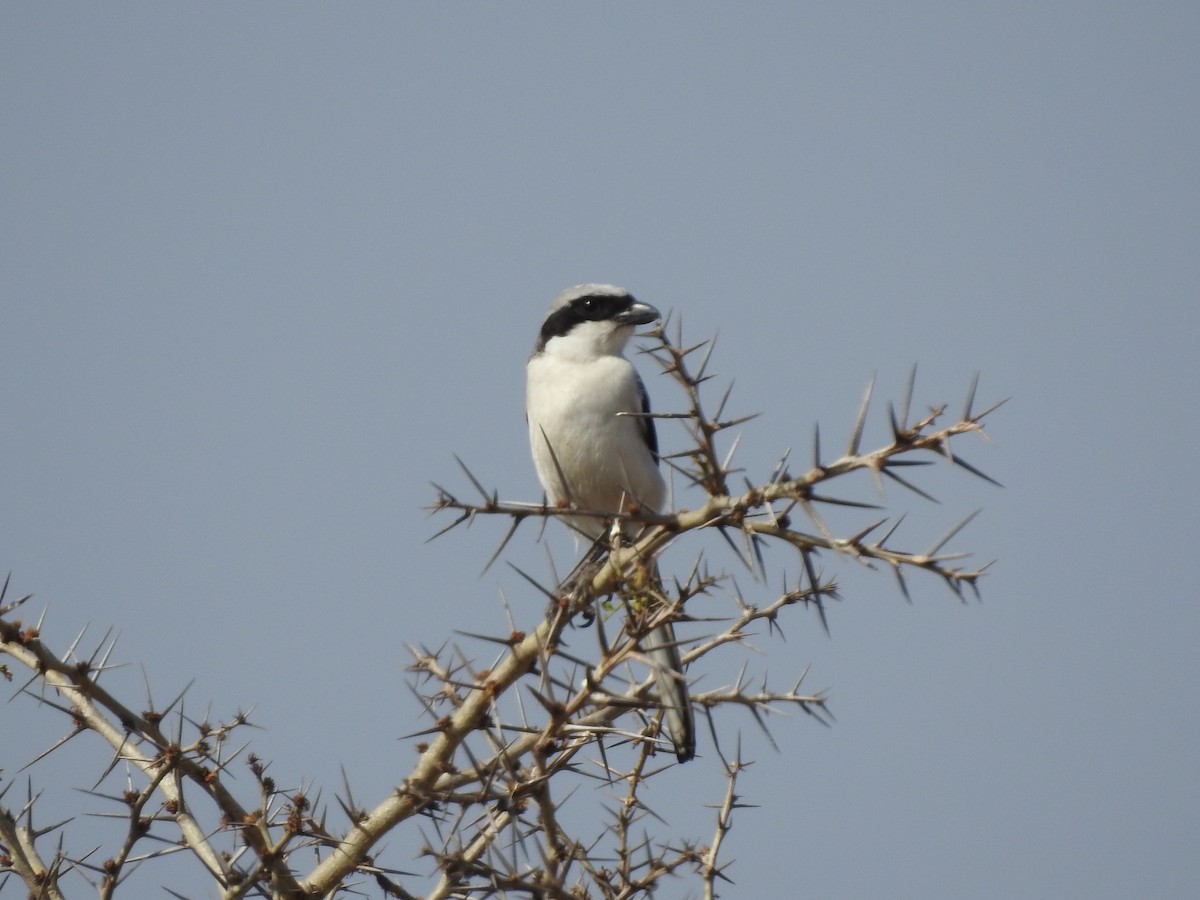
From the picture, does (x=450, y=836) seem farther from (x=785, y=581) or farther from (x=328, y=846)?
(x=785, y=581)

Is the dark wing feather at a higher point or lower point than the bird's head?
lower

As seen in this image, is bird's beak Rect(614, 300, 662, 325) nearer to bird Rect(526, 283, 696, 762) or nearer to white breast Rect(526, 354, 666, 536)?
bird Rect(526, 283, 696, 762)

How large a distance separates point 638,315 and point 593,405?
820mm

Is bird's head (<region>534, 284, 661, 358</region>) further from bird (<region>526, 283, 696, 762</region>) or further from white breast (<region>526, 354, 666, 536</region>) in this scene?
white breast (<region>526, 354, 666, 536</region>)

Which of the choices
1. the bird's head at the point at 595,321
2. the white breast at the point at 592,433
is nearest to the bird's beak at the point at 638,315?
the bird's head at the point at 595,321

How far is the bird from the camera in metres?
6.44

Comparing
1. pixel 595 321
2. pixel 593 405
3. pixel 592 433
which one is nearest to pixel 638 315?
pixel 595 321

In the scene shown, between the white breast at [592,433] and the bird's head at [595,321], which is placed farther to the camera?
the bird's head at [595,321]

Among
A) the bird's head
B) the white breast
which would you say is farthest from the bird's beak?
the white breast

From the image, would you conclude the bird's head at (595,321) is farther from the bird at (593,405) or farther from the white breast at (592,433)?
the white breast at (592,433)

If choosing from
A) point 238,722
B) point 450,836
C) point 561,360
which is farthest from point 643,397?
point 450,836

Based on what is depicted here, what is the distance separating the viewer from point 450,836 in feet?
8.97

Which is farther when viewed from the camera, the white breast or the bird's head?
the bird's head

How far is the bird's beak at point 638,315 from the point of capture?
7.04 meters
